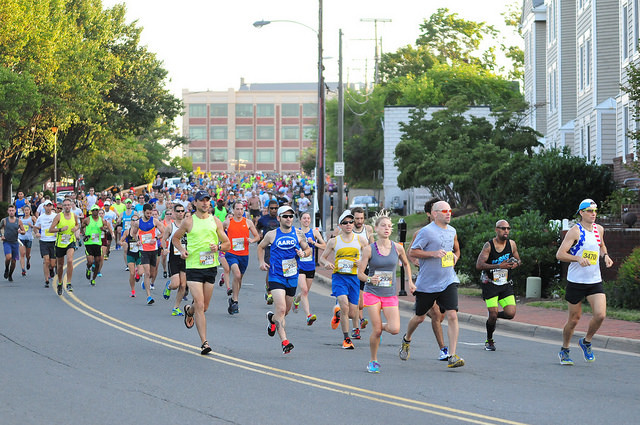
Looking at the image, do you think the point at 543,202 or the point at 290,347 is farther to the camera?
the point at 543,202

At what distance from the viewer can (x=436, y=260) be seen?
11.4m

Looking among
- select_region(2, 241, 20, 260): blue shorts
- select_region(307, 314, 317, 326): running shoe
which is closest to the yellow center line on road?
select_region(307, 314, 317, 326): running shoe

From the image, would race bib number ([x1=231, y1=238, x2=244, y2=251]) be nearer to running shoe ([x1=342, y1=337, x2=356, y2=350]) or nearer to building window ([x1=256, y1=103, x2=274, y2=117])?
running shoe ([x1=342, y1=337, x2=356, y2=350])

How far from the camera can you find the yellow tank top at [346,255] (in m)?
12.9

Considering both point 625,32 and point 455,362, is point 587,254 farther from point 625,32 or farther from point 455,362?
point 625,32

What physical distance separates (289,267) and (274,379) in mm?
2713

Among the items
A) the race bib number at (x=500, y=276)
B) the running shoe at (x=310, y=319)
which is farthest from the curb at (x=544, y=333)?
the running shoe at (x=310, y=319)

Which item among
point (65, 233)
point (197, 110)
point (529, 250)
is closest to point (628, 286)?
point (529, 250)

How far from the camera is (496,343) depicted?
1401 cm

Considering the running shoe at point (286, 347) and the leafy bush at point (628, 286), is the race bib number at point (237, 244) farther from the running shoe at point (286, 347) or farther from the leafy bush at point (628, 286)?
the leafy bush at point (628, 286)

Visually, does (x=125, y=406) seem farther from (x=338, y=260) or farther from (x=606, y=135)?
(x=606, y=135)

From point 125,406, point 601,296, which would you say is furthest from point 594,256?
point 125,406

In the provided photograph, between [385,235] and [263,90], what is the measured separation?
166 meters

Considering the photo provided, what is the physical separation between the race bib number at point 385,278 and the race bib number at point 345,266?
5.43 ft
